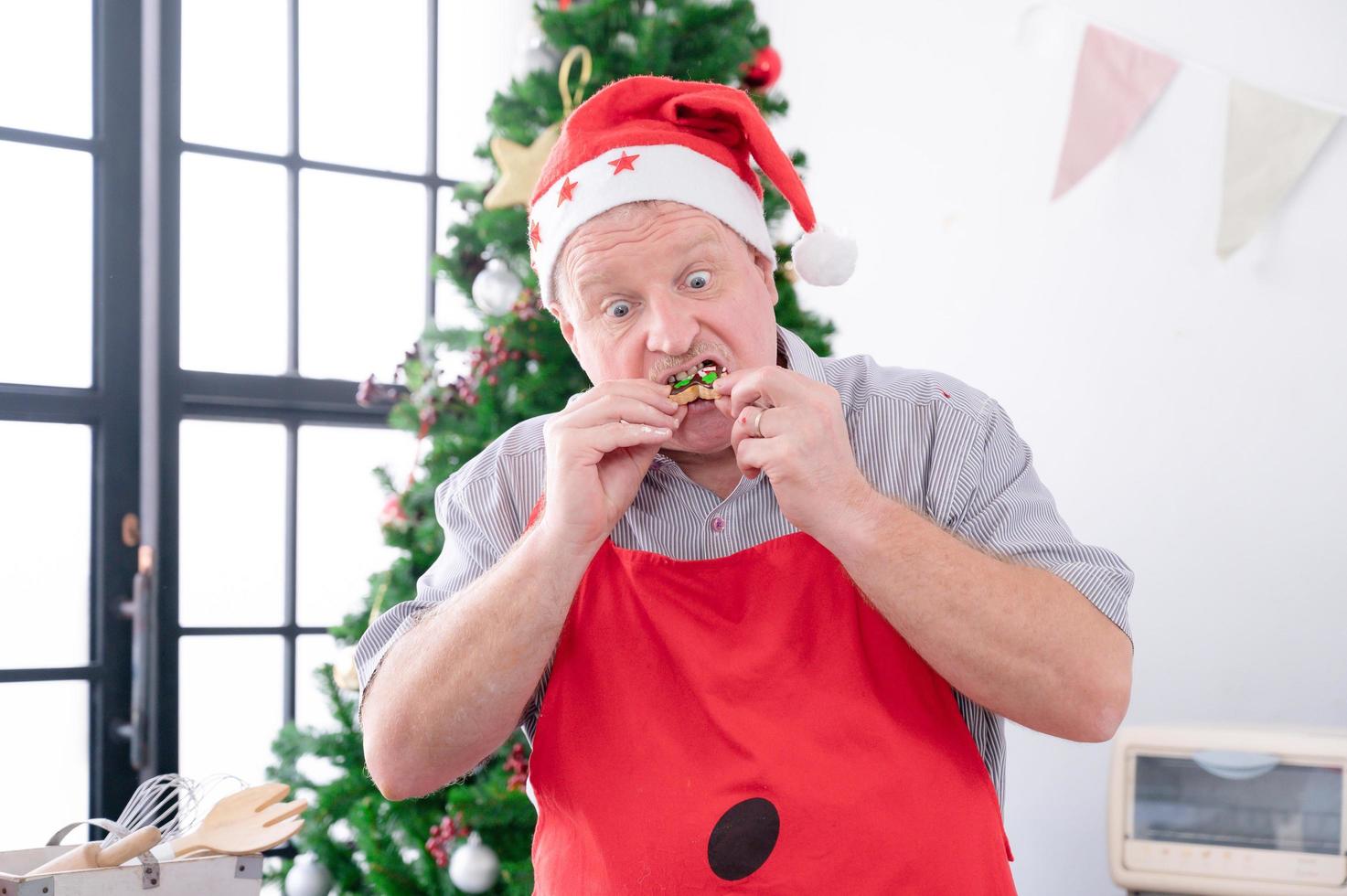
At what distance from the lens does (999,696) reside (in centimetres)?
111

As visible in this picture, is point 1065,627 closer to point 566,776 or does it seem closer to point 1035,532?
point 1035,532

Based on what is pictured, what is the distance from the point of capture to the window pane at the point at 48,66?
2.90m

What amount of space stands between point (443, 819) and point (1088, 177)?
1.94 metres

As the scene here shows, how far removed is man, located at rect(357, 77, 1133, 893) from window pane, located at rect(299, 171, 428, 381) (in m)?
2.05

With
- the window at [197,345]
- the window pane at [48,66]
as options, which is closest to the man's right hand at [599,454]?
the window at [197,345]

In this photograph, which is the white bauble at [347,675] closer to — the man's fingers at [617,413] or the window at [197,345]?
the window at [197,345]

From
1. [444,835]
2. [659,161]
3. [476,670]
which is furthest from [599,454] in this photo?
[444,835]

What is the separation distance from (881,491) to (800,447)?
0.17 meters

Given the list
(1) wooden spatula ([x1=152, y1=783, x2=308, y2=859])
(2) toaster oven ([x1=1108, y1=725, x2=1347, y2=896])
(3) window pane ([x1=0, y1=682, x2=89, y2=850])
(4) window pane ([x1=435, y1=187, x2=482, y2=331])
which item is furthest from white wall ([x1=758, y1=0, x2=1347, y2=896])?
(3) window pane ([x1=0, y1=682, x2=89, y2=850])

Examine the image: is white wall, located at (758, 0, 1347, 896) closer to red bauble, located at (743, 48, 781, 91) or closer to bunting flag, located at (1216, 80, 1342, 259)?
bunting flag, located at (1216, 80, 1342, 259)

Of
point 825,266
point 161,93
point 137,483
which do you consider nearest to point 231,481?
point 137,483

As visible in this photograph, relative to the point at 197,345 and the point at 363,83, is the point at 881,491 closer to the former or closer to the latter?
the point at 197,345

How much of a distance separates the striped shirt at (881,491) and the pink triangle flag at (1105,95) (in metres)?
1.52

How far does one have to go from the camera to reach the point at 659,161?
1.33m
